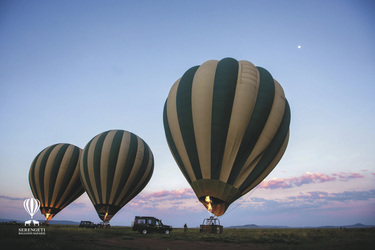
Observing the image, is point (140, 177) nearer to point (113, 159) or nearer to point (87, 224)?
point (113, 159)

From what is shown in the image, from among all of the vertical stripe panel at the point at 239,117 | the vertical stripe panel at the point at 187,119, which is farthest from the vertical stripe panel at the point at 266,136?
the vertical stripe panel at the point at 187,119

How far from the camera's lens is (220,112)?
62.9 feet

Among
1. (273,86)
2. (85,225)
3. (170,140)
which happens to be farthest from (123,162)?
(273,86)

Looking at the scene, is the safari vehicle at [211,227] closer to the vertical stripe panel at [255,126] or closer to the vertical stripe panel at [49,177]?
the vertical stripe panel at [255,126]

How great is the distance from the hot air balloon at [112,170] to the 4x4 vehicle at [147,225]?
670 centimetres

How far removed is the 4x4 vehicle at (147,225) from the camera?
2093 cm

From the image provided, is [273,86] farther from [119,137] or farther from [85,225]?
[85,225]

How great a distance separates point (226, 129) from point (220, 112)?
56.0 inches

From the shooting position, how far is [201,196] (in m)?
19.2

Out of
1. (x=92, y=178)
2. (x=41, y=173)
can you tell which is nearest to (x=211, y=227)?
(x=92, y=178)

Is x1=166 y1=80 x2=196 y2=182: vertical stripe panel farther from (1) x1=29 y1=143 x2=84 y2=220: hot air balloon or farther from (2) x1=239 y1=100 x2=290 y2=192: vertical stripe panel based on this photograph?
(1) x1=29 y1=143 x2=84 y2=220: hot air balloon

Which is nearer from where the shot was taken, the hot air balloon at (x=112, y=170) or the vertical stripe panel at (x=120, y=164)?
the hot air balloon at (x=112, y=170)

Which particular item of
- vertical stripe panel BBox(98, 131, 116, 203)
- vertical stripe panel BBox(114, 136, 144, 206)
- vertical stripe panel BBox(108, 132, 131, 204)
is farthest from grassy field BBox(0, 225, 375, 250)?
vertical stripe panel BBox(114, 136, 144, 206)

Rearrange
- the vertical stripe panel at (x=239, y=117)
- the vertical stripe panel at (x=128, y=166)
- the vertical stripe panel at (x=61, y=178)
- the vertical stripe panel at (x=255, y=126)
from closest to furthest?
1. the vertical stripe panel at (x=239, y=117)
2. the vertical stripe panel at (x=255, y=126)
3. the vertical stripe panel at (x=128, y=166)
4. the vertical stripe panel at (x=61, y=178)
